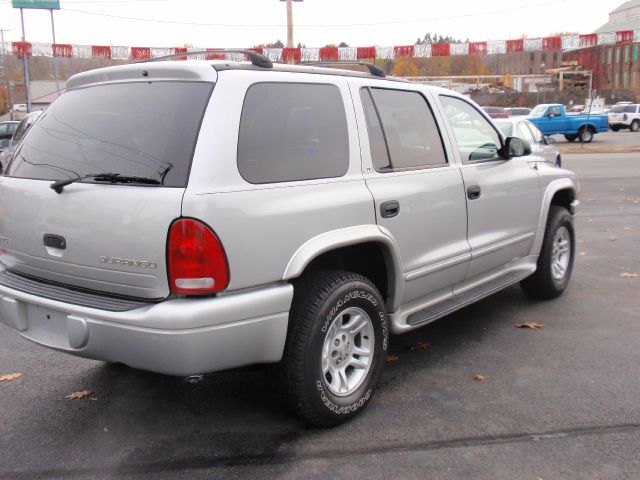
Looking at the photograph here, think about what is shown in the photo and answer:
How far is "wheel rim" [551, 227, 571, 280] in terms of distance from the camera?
548 centimetres

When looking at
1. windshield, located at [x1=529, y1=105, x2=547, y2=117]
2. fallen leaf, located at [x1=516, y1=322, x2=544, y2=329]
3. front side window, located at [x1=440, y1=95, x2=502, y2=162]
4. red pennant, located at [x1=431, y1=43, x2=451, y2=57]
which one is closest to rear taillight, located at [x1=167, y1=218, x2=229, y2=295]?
front side window, located at [x1=440, y1=95, x2=502, y2=162]

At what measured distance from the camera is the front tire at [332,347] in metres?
3.03

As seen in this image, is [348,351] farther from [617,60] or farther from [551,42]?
[617,60]

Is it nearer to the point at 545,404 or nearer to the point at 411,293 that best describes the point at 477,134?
the point at 411,293

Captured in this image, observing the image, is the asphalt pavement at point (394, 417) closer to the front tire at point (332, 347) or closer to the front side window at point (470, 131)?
the front tire at point (332, 347)

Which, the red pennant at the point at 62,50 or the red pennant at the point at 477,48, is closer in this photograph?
the red pennant at the point at 62,50

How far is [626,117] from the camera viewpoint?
39594 millimetres

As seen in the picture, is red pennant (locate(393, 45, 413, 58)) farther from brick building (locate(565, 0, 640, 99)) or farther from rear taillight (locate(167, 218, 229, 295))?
brick building (locate(565, 0, 640, 99))

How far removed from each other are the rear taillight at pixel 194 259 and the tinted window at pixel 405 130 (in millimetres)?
1266

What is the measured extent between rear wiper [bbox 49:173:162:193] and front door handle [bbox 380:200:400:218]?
129 cm

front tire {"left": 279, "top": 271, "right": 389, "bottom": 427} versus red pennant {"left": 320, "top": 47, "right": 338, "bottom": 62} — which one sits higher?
red pennant {"left": 320, "top": 47, "right": 338, "bottom": 62}

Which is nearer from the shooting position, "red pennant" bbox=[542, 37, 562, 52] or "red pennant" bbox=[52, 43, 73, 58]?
"red pennant" bbox=[52, 43, 73, 58]

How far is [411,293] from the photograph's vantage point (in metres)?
3.78

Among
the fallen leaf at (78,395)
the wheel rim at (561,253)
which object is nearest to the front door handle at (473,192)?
the wheel rim at (561,253)
